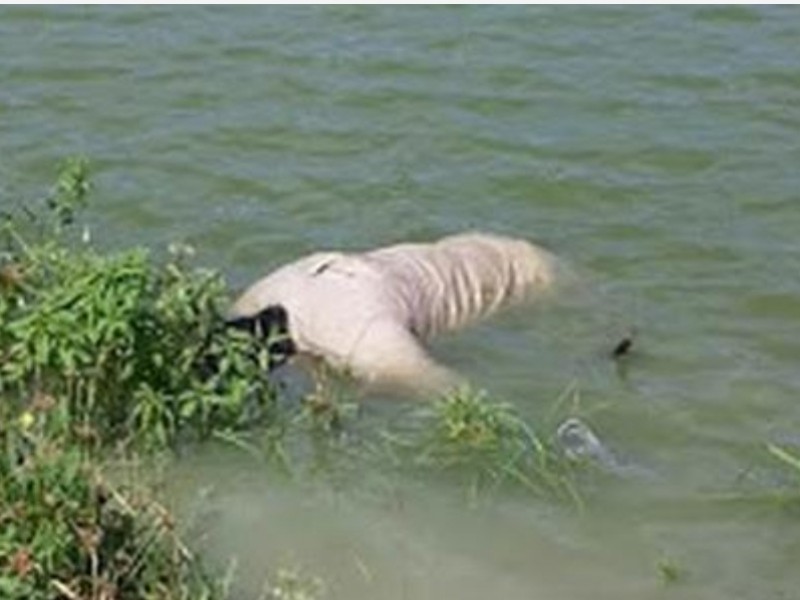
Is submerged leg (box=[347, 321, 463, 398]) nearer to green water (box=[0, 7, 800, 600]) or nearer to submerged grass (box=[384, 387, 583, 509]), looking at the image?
green water (box=[0, 7, 800, 600])

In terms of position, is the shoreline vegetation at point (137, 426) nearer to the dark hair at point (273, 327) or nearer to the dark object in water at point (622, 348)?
the dark hair at point (273, 327)

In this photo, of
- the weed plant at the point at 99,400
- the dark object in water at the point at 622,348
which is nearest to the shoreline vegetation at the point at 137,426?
the weed plant at the point at 99,400

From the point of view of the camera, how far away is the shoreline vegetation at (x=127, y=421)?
4.94 m

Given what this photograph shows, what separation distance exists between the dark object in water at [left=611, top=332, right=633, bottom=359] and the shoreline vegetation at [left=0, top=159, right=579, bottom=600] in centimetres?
91

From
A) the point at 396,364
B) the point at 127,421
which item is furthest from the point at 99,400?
the point at 396,364

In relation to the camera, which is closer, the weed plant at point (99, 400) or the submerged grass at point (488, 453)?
the weed plant at point (99, 400)

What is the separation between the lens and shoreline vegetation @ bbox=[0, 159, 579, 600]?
4938 millimetres

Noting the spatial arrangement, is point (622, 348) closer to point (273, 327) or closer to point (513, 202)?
point (273, 327)

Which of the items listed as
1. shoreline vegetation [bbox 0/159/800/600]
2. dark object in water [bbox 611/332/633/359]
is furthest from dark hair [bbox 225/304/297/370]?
dark object in water [bbox 611/332/633/359]

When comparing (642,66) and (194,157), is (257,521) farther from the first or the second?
(642,66)

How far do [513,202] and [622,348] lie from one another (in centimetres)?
186

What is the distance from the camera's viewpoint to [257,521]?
20.0 feet

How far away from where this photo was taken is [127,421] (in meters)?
6.23

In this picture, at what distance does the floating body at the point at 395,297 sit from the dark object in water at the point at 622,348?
769 millimetres
